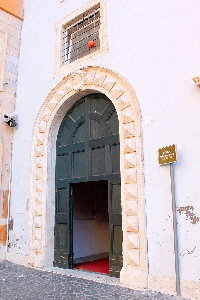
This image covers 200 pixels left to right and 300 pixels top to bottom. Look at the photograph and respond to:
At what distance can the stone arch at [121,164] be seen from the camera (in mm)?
5156

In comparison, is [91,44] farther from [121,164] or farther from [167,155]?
[167,155]

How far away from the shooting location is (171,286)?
457 centimetres

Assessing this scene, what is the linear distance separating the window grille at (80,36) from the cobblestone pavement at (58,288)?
5235 millimetres

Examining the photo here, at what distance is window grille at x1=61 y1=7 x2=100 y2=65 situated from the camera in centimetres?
728

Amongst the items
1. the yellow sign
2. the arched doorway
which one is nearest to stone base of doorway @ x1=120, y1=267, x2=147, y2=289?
the arched doorway

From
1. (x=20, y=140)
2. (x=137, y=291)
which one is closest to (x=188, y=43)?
(x=137, y=291)

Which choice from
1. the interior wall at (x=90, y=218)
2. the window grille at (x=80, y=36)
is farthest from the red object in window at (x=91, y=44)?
the interior wall at (x=90, y=218)

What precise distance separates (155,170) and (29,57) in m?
5.51

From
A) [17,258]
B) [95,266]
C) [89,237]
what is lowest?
[95,266]

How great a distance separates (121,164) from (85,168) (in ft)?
3.94

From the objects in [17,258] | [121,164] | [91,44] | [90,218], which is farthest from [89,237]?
[91,44]

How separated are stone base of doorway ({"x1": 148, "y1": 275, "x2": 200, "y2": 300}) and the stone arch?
177 millimetres

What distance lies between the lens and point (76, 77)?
22.8 ft

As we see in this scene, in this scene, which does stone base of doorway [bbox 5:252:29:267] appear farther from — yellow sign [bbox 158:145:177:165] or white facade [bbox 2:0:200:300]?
yellow sign [bbox 158:145:177:165]
